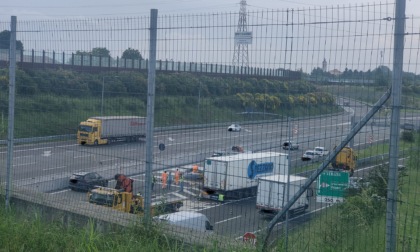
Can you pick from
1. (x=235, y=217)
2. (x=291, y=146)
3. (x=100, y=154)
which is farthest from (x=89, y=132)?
(x=291, y=146)

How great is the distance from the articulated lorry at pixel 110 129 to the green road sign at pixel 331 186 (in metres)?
1.97

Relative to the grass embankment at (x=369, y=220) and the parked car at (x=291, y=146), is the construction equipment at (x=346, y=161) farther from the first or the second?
the parked car at (x=291, y=146)

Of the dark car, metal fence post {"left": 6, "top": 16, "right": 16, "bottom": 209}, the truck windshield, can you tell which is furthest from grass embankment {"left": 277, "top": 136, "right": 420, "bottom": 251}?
metal fence post {"left": 6, "top": 16, "right": 16, "bottom": 209}

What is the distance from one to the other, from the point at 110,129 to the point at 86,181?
73 centimetres

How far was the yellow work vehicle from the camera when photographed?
5820 mm

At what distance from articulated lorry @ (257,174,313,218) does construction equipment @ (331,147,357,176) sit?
31cm

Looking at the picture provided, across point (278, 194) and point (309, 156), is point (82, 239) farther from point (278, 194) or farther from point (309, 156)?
point (309, 156)

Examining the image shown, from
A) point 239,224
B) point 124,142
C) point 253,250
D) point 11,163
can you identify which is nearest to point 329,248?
point 253,250

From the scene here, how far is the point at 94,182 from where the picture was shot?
6.89 m

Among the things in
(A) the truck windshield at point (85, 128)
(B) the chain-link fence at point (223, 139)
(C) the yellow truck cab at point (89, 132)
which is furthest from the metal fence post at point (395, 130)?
(A) the truck windshield at point (85, 128)

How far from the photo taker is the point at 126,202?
6609 millimetres

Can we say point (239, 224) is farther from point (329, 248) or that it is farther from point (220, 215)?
point (329, 248)

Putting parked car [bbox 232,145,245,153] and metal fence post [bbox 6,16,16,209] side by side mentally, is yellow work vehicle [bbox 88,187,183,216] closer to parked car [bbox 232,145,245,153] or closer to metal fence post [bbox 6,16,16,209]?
parked car [bbox 232,145,245,153]

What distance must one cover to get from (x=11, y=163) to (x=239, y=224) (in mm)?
3374
